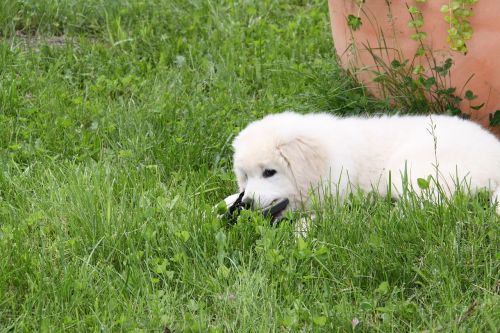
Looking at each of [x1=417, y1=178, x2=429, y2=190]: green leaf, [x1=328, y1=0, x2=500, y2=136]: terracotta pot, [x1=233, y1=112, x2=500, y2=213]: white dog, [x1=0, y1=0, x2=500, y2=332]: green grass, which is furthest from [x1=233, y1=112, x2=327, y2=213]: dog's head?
[x1=328, y1=0, x2=500, y2=136]: terracotta pot

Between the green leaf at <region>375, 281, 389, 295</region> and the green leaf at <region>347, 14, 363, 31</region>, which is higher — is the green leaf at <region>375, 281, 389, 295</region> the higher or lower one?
the lower one

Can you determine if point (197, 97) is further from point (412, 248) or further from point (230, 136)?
point (412, 248)

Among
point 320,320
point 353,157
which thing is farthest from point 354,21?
point 320,320

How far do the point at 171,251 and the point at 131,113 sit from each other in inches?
70.1

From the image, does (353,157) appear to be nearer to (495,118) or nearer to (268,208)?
(268,208)

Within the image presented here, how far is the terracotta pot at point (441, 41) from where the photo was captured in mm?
4762

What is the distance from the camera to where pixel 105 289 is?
361cm

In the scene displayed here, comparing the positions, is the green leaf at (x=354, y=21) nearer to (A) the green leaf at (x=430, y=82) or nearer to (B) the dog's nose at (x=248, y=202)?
(A) the green leaf at (x=430, y=82)

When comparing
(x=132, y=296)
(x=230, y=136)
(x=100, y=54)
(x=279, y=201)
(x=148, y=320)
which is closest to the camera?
(x=148, y=320)

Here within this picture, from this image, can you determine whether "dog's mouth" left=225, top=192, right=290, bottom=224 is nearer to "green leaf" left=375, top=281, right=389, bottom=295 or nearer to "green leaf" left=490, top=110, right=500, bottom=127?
"green leaf" left=375, top=281, right=389, bottom=295

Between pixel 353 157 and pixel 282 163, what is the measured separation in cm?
43

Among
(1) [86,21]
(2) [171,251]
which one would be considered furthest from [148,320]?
(1) [86,21]

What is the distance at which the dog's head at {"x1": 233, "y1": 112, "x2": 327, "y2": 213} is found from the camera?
4434 mm

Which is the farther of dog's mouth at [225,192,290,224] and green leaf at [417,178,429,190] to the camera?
dog's mouth at [225,192,290,224]
